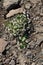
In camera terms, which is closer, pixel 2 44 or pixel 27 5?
pixel 2 44

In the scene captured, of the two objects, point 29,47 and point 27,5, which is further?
point 27,5

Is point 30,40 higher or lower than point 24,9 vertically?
lower

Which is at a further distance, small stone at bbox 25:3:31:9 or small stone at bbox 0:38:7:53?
small stone at bbox 25:3:31:9

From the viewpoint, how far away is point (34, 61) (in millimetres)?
5324

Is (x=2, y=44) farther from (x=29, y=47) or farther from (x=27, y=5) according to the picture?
(x=27, y=5)

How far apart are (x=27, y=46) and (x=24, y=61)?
36cm

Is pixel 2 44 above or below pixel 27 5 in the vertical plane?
below

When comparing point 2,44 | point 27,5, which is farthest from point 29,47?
point 27,5

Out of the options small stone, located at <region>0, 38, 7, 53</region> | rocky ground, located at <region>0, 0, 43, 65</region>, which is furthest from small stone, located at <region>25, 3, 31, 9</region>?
small stone, located at <region>0, 38, 7, 53</region>

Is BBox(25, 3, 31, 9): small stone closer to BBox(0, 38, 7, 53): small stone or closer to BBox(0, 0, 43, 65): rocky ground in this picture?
BBox(0, 0, 43, 65): rocky ground

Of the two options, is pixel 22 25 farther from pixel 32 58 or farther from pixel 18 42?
pixel 32 58

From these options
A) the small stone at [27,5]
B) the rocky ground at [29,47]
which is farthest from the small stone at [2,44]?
the small stone at [27,5]

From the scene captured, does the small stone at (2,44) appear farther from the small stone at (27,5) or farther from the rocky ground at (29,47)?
the small stone at (27,5)

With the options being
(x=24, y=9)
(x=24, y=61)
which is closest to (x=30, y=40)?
(x=24, y=61)
